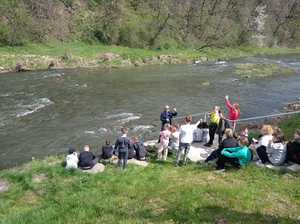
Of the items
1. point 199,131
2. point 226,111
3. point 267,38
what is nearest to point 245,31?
point 267,38

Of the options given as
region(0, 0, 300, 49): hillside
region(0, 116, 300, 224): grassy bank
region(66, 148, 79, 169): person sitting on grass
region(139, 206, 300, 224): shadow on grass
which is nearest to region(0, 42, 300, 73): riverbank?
region(0, 0, 300, 49): hillside

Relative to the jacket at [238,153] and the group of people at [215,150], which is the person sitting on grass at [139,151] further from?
the jacket at [238,153]

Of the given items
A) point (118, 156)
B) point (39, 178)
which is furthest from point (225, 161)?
point (39, 178)

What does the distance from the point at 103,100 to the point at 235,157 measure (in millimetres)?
23395

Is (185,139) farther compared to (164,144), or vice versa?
(164,144)

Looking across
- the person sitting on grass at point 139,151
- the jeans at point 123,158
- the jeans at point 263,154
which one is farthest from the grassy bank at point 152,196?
the person sitting on grass at point 139,151

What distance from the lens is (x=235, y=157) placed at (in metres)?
17.4

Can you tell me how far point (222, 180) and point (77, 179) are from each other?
546 cm

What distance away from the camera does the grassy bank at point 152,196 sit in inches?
527

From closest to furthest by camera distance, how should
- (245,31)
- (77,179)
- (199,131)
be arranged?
(77,179), (199,131), (245,31)

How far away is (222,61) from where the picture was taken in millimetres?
73125

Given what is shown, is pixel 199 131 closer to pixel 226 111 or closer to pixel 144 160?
pixel 144 160

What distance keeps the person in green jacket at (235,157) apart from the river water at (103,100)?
373 inches

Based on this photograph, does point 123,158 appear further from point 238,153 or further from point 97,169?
point 238,153
